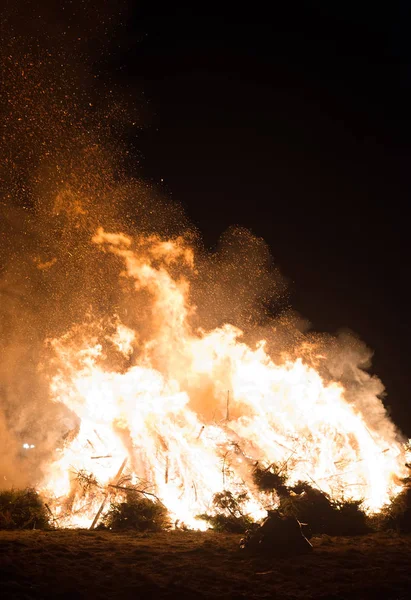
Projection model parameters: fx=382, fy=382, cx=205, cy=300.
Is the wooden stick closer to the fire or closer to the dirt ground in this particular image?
the fire

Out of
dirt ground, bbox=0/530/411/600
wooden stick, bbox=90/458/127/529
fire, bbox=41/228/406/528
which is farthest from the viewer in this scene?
fire, bbox=41/228/406/528

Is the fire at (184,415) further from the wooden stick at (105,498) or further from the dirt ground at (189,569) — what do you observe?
the dirt ground at (189,569)

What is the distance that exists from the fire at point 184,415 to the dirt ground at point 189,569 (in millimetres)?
2837

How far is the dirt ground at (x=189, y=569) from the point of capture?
502 centimetres

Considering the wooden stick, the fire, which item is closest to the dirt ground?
the wooden stick

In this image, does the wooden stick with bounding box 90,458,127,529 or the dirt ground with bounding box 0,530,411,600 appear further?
the wooden stick with bounding box 90,458,127,529

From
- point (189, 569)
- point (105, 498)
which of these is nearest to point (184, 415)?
point (105, 498)

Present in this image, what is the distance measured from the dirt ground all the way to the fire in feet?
9.31

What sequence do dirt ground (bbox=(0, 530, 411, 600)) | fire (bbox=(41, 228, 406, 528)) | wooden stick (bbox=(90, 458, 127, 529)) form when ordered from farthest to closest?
1. fire (bbox=(41, 228, 406, 528))
2. wooden stick (bbox=(90, 458, 127, 529))
3. dirt ground (bbox=(0, 530, 411, 600))

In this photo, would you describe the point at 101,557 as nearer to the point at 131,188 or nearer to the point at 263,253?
the point at 131,188

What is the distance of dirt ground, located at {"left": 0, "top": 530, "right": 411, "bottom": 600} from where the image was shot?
502 cm

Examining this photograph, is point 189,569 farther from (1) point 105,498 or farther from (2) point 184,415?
(2) point 184,415

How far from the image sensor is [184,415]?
1402 cm

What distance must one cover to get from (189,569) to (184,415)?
26.2ft
